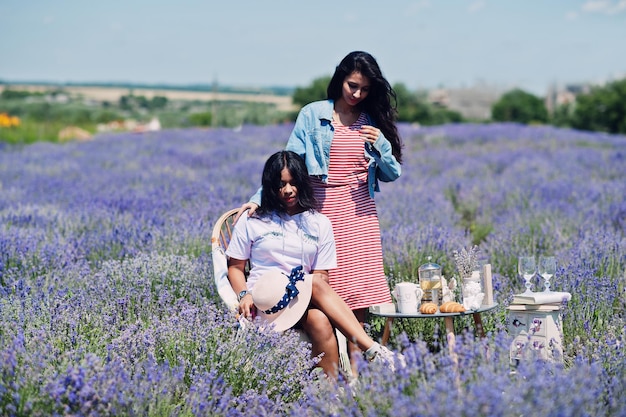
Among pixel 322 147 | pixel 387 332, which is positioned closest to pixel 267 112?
pixel 322 147

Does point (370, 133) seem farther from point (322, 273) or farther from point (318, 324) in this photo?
point (318, 324)

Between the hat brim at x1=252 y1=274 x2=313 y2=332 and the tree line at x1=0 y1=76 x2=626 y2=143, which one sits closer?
the hat brim at x1=252 y1=274 x2=313 y2=332

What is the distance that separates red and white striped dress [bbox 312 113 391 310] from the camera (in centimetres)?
314

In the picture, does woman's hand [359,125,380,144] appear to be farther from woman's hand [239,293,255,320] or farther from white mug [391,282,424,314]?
woman's hand [239,293,255,320]

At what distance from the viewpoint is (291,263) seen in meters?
2.98

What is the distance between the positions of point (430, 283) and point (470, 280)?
171 millimetres

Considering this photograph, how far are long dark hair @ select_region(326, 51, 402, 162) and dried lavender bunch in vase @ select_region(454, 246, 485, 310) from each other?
68 centimetres

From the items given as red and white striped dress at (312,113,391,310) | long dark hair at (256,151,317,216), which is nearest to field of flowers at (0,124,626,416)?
red and white striped dress at (312,113,391,310)

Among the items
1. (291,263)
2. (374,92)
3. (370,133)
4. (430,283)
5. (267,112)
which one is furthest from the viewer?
(267,112)

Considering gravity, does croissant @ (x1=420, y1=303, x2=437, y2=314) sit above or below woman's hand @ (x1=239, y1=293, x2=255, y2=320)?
above

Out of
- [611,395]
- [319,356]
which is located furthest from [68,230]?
[611,395]

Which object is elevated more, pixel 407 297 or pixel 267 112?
pixel 267 112

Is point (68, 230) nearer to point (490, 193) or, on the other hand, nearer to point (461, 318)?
point (461, 318)

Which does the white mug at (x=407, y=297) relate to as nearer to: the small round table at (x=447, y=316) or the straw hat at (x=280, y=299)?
the small round table at (x=447, y=316)
